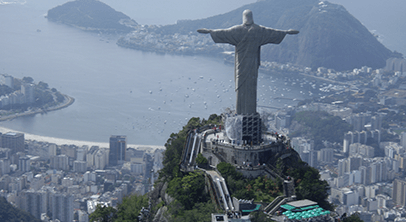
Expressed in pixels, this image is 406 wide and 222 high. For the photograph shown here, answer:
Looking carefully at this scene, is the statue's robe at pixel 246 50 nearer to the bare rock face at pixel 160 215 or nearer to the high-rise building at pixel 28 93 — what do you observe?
the bare rock face at pixel 160 215

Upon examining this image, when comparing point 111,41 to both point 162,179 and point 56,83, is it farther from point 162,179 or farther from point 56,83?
point 162,179

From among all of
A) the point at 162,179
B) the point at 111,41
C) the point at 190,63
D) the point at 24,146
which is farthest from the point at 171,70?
the point at 162,179

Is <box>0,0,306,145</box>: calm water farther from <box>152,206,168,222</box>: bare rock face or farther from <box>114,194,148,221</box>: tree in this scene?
<box>152,206,168,222</box>: bare rock face

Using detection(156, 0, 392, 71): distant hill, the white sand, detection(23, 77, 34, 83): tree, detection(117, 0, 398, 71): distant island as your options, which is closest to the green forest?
the white sand

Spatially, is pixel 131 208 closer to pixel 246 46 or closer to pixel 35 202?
pixel 246 46

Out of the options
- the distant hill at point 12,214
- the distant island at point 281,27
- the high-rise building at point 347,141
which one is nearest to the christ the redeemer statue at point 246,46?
the distant hill at point 12,214

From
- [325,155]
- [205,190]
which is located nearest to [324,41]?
[325,155]

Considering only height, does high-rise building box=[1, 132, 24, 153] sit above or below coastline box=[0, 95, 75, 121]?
below
